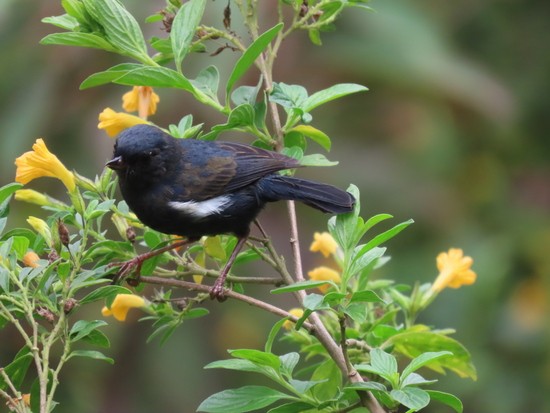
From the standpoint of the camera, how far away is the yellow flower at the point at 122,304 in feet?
9.53

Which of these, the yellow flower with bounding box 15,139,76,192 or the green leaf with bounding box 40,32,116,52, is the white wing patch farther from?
the green leaf with bounding box 40,32,116,52

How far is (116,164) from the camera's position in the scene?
303 centimetres

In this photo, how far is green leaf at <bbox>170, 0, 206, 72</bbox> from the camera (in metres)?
2.76

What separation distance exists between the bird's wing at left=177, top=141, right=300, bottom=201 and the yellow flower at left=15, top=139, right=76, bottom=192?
551 millimetres

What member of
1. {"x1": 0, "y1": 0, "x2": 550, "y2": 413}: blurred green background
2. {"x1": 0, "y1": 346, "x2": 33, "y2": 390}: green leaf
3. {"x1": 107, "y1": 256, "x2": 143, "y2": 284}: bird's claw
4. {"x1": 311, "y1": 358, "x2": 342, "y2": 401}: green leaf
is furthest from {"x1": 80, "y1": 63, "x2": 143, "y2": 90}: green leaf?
{"x1": 0, "y1": 0, "x2": 550, "y2": 413}: blurred green background

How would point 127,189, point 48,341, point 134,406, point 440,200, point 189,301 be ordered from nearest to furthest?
point 48,341, point 189,301, point 127,189, point 134,406, point 440,200

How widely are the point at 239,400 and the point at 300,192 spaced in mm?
969

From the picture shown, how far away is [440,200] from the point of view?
21.3ft

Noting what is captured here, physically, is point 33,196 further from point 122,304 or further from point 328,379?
point 328,379

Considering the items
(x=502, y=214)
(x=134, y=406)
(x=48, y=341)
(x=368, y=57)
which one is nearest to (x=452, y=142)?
(x=502, y=214)

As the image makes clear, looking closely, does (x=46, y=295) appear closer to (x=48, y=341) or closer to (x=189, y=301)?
(x=48, y=341)

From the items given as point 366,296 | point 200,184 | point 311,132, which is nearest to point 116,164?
point 200,184

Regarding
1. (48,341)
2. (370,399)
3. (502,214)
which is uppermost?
(48,341)

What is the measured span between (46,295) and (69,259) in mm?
108
